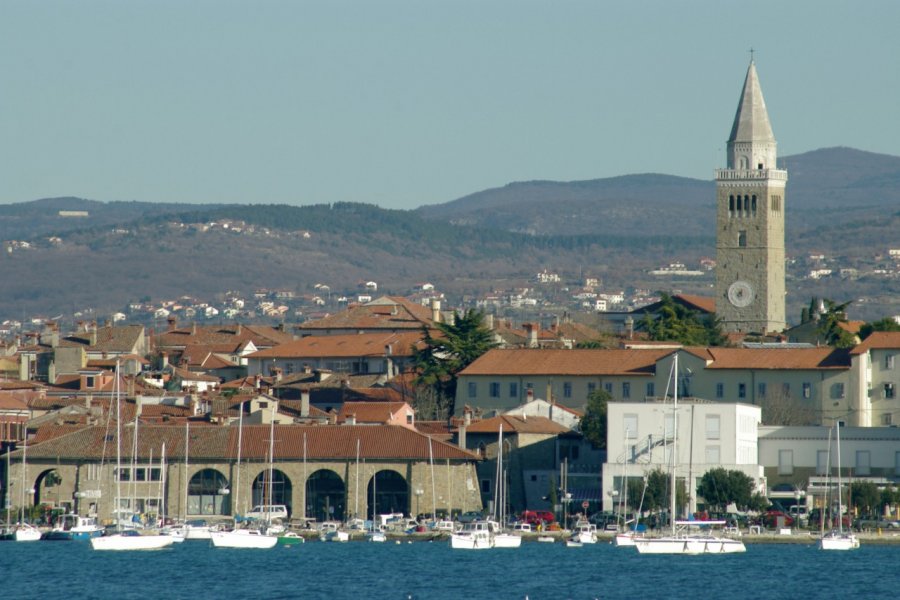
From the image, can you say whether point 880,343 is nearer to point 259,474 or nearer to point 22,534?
point 259,474

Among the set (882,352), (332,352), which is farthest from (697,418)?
(332,352)

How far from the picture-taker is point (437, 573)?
79.1 m

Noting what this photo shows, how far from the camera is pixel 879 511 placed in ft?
333

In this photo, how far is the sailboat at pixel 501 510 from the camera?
303 feet

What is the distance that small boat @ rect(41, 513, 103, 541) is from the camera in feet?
317

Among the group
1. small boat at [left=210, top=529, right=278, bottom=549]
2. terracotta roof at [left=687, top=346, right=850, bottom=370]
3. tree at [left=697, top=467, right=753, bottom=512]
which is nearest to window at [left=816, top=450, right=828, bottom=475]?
tree at [left=697, top=467, right=753, bottom=512]

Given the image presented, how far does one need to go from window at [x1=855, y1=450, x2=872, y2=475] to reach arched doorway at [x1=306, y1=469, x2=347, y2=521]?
75.4 feet

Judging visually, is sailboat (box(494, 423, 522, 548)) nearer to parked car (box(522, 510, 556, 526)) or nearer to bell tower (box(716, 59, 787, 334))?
parked car (box(522, 510, 556, 526))

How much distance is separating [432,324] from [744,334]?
69.0 feet

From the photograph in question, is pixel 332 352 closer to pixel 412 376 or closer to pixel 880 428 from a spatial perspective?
pixel 412 376

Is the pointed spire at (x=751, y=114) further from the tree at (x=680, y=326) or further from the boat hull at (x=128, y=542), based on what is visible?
the boat hull at (x=128, y=542)

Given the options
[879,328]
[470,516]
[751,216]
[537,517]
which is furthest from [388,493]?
[751,216]

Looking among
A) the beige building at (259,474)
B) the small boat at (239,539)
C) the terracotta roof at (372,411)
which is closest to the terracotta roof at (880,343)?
the terracotta roof at (372,411)

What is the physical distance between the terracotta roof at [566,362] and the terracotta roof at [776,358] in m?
2.82
